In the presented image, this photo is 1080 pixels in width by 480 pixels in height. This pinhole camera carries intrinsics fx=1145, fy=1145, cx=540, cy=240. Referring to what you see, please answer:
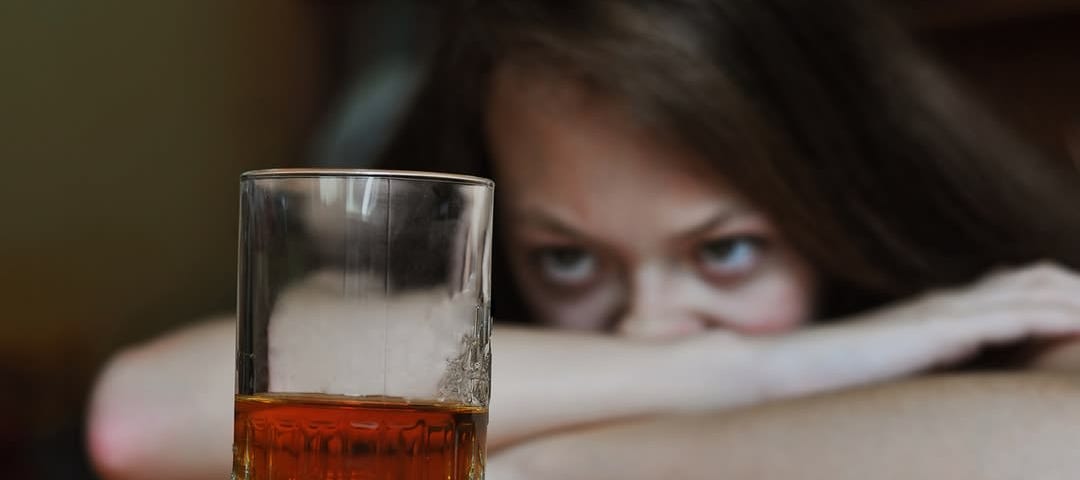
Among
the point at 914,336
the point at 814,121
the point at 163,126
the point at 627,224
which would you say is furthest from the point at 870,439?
the point at 163,126

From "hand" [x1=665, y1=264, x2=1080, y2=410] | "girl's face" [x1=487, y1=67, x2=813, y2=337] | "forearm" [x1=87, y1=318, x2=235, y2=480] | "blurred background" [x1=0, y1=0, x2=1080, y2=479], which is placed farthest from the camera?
"blurred background" [x1=0, y1=0, x2=1080, y2=479]

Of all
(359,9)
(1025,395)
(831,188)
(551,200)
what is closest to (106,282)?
(359,9)

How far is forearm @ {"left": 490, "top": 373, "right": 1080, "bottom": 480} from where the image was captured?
2.36 feet

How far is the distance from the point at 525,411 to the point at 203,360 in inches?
10.8

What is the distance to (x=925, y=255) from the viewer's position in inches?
56.6

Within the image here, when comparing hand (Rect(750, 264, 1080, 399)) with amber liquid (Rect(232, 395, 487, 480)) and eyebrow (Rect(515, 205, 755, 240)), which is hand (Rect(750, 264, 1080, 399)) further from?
amber liquid (Rect(232, 395, 487, 480))

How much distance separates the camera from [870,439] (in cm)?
75

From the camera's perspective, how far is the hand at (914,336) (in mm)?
1081

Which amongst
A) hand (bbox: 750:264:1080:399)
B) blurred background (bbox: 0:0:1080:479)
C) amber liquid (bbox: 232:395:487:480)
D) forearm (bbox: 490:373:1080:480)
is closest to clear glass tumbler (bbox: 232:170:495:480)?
amber liquid (bbox: 232:395:487:480)

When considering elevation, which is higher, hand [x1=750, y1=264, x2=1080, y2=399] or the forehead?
the forehead

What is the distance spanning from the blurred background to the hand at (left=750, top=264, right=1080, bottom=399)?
1.05 metres

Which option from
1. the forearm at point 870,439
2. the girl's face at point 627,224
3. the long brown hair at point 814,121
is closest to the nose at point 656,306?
the girl's face at point 627,224

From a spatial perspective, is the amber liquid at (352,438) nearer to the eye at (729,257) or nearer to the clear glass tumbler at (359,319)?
the clear glass tumbler at (359,319)

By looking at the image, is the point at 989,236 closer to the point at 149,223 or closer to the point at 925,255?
the point at 925,255
